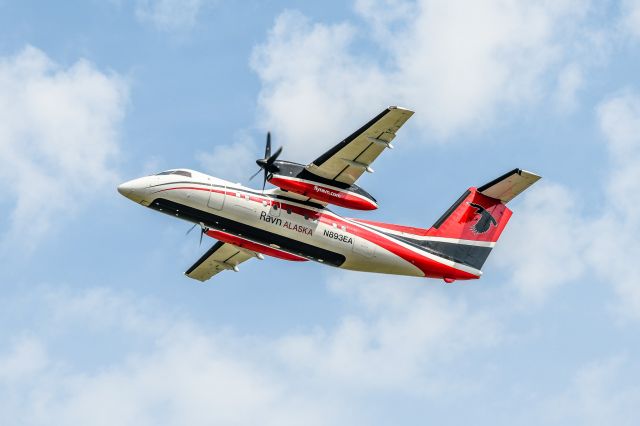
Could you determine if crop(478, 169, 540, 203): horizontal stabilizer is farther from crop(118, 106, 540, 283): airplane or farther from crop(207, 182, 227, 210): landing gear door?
crop(207, 182, 227, 210): landing gear door

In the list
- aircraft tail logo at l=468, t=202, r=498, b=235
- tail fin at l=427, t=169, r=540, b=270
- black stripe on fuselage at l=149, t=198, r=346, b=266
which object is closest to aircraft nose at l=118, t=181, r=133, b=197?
black stripe on fuselage at l=149, t=198, r=346, b=266

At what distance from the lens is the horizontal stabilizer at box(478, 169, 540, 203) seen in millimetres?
33375

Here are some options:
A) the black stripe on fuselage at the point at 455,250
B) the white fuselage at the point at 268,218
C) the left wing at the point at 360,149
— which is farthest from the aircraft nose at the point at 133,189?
the black stripe on fuselage at the point at 455,250

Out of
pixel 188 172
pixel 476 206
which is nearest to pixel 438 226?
pixel 476 206

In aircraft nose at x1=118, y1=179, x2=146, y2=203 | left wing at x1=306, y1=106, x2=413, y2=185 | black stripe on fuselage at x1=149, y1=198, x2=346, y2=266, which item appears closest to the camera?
left wing at x1=306, y1=106, x2=413, y2=185

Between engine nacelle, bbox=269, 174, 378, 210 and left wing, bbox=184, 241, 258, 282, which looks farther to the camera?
left wing, bbox=184, 241, 258, 282

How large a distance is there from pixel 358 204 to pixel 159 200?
622 centimetres

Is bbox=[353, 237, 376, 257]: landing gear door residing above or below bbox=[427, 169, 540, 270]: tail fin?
below

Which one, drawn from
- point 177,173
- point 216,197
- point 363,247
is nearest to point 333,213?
point 363,247

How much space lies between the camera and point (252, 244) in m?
34.1

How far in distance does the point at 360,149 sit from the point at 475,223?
6.34m

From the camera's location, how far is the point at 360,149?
31.2 m

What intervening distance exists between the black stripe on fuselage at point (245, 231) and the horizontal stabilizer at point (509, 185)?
5.75 meters

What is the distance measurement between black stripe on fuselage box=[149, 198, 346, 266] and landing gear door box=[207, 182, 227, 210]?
324 mm
